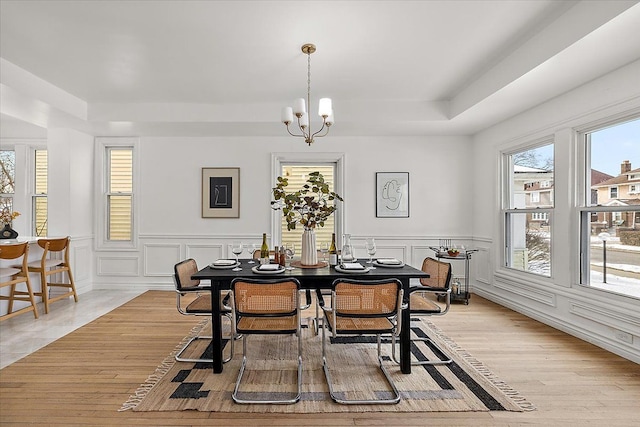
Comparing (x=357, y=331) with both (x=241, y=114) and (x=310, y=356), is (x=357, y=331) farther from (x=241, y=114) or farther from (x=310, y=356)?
(x=241, y=114)

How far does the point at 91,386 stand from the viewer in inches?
98.1

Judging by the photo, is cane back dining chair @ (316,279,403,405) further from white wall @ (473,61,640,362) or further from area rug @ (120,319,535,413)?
white wall @ (473,61,640,362)

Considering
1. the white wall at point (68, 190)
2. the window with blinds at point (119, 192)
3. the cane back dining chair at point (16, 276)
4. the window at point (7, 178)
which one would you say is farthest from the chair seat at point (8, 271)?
the window at point (7, 178)

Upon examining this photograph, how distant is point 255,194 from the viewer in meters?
5.52

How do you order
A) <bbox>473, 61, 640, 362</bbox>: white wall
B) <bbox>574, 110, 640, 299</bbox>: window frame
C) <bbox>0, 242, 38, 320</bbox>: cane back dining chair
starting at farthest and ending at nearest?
<bbox>0, 242, 38, 320</bbox>: cane back dining chair, <bbox>574, 110, 640, 299</bbox>: window frame, <bbox>473, 61, 640, 362</bbox>: white wall

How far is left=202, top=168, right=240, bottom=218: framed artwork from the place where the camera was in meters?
5.50

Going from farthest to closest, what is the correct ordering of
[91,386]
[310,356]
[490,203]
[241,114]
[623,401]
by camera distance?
1. [490,203]
2. [241,114]
3. [310,356]
4. [91,386]
5. [623,401]

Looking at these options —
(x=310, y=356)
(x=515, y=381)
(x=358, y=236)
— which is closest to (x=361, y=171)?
(x=358, y=236)

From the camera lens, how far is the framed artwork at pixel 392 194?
5512 mm

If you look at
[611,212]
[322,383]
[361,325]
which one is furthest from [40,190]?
[611,212]

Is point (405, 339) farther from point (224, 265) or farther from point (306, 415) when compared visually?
point (224, 265)

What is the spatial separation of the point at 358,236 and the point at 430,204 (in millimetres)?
1213

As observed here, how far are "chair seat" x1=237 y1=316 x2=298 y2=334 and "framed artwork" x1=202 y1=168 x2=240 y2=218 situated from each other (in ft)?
10.2

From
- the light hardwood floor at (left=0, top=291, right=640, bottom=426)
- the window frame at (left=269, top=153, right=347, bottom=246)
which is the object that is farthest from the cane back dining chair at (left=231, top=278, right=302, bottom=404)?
the window frame at (left=269, top=153, right=347, bottom=246)
